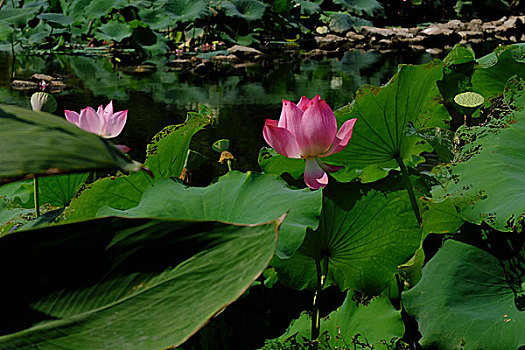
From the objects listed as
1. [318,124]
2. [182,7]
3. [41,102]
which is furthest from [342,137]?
[182,7]

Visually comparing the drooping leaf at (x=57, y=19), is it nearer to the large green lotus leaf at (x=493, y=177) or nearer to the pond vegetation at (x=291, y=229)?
the pond vegetation at (x=291, y=229)

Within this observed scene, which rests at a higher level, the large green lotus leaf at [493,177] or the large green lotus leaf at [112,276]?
the large green lotus leaf at [112,276]

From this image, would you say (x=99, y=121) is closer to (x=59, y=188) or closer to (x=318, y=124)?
(x=59, y=188)

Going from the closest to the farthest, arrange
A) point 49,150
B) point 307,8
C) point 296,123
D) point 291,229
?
point 49,150
point 291,229
point 296,123
point 307,8

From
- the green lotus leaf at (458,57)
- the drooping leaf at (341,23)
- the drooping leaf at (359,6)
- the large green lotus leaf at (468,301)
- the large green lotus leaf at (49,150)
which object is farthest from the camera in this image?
the drooping leaf at (359,6)

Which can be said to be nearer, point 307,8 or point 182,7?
point 182,7

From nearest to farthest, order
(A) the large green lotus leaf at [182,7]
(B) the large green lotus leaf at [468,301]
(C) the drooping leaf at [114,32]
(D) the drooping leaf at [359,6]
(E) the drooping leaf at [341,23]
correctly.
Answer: (B) the large green lotus leaf at [468,301]
(C) the drooping leaf at [114,32]
(A) the large green lotus leaf at [182,7]
(E) the drooping leaf at [341,23]
(D) the drooping leaf at [359,6]

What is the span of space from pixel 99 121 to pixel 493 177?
499 millimetres

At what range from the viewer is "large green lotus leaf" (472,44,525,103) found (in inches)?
31.9

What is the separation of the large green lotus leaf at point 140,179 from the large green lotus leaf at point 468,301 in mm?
344

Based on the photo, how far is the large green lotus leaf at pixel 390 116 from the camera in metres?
0.69

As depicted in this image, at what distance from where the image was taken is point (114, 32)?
18.3 feet

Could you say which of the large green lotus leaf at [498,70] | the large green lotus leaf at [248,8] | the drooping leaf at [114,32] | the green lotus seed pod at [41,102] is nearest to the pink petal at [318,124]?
the large green lotus leaf at [498,70]

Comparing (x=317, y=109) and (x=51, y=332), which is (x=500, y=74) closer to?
(x=317, y=109)
